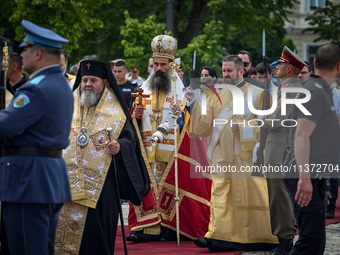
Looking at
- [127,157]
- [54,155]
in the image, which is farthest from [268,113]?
[54,155]

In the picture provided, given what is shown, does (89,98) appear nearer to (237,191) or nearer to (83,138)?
(83,138)

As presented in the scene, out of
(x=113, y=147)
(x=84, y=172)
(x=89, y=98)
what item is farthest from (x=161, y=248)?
(x=89, y=98)

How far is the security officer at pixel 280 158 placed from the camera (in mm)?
8141

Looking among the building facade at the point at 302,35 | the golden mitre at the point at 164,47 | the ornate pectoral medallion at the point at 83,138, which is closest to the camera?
the ornate pectoral medallion at the point at 83,138

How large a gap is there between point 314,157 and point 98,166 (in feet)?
7.79

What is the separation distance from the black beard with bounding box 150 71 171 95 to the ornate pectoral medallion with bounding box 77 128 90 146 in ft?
7.09

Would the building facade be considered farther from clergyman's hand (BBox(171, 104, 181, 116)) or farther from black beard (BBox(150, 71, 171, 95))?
clergyman's hand (BBox(171, 104, 181, 116))

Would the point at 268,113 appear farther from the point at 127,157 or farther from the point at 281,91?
the point at 127,157

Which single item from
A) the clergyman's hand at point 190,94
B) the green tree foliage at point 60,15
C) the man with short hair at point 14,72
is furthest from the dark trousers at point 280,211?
the green tree foliage at point 60,15

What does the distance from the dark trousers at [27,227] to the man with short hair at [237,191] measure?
139 inches

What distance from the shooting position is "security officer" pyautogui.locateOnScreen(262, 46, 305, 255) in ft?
26.7

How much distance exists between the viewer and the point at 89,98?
776cm

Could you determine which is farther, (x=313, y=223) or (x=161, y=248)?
(x=161, y=248)

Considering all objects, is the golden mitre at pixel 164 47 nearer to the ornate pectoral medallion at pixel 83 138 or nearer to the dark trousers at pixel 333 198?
the ornate pectoral medallion at pixel 83 138
